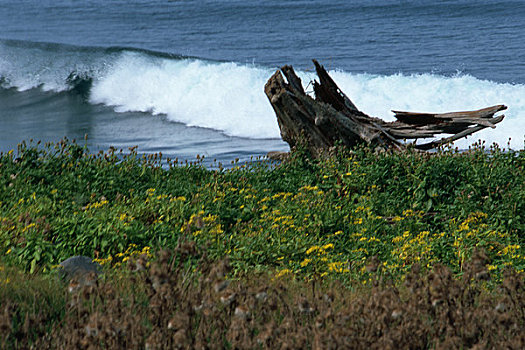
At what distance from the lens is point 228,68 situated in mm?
23125

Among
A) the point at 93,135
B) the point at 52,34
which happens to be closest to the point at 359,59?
the point at 93,135

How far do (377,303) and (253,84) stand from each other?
18.6 m

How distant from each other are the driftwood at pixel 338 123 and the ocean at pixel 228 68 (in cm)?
361

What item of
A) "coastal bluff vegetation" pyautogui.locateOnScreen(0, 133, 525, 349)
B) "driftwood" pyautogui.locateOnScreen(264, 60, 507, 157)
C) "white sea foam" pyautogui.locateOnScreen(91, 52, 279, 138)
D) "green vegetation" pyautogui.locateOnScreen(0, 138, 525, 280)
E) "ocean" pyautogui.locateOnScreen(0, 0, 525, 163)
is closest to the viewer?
"coastal bluff vegetation" pyautogui.locateOnScreen(0, 133, 525, 349)

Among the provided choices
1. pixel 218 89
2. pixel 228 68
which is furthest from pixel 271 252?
pixel 228 68

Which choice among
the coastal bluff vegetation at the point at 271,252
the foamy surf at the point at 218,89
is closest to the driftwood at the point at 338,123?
the coastal bluff vegetation at the point at 271,252

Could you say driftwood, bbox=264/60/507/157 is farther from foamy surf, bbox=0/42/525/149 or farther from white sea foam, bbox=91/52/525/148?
white sea foam, bbox=91/52/525/148

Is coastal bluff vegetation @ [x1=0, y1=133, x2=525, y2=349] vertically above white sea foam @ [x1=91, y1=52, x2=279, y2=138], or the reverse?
white sea foam @ [x1=91, y1=52, x2=279, y2=138]

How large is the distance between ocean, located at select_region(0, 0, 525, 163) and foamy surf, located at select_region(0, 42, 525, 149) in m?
0.05

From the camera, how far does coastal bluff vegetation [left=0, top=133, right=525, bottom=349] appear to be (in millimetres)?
3453

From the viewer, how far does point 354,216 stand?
24.5 feet

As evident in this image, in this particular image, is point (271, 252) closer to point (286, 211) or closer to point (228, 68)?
point (286, 211)

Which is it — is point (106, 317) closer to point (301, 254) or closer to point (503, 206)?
point (301, 254)

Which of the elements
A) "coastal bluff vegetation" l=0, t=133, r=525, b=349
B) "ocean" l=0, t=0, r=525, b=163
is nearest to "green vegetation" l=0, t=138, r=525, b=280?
"coastal bluff vegetation" l=0, t=133, r=525, b=349
